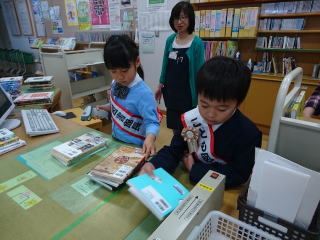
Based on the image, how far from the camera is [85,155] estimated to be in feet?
3.52

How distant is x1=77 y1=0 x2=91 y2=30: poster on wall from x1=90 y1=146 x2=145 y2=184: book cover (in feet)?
14.0

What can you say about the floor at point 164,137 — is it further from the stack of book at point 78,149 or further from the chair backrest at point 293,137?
the chair backrest at point 293,137

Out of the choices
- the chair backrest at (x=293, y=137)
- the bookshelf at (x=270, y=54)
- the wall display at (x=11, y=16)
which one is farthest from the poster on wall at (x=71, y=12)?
the chair backrest at (x=293, y=137)

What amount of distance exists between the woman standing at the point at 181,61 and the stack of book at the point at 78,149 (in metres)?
1.16

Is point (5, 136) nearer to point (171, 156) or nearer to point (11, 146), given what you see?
point (11, 146)

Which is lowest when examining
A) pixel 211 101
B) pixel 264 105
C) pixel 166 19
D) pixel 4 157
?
pixel 264 105

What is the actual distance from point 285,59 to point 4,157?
304cm

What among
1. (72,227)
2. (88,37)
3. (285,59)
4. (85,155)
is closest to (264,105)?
(285,59)

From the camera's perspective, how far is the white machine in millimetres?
555

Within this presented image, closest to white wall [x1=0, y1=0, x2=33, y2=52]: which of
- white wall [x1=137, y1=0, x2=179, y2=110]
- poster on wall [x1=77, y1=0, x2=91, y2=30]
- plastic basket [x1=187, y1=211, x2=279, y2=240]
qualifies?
poster on wall [x1=77, y1=0, x2=91, y2=30]

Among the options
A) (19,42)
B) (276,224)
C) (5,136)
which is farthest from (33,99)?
(19,42)

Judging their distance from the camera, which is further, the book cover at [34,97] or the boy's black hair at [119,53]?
the book cover at [34,97]

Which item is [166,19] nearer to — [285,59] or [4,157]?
[285,59]

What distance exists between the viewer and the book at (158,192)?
671 millimetres
